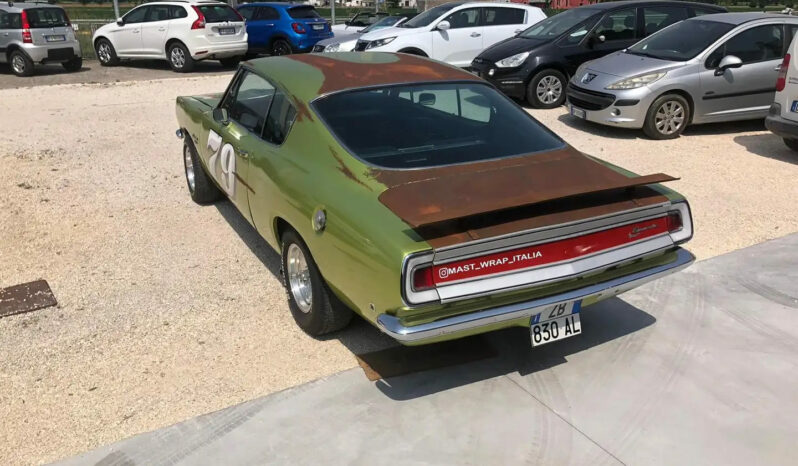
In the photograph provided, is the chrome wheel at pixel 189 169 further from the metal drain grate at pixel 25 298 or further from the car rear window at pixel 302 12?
the car rear window at pixel 302 12

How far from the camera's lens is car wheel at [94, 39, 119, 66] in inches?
665

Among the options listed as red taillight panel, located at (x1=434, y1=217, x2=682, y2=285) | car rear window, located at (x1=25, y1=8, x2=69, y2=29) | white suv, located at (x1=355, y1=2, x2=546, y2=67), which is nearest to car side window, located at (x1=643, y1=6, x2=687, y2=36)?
white suv, located at (x1=355, y1=2, x2=546, y2=67)

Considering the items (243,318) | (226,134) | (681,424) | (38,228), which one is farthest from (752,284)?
(38,228)

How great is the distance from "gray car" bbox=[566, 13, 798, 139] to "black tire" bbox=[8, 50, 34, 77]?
1197cm

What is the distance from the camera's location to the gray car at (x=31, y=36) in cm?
1476

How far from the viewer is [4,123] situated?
10203 millimetres

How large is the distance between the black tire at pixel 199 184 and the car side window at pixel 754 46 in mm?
6499

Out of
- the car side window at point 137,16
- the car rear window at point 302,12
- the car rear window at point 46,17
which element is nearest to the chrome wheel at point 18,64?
the car rear window at point 46,17

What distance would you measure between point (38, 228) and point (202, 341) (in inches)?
109

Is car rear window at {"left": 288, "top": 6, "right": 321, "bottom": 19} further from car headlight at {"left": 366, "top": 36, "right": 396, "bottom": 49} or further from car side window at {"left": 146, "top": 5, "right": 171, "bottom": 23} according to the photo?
car headlight at {"left": 366, "top": 36, "right": 396, "bottom": 49}

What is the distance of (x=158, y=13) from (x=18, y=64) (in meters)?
3.22

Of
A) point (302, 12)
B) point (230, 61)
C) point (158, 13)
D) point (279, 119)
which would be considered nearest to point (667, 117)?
point (279, 119)

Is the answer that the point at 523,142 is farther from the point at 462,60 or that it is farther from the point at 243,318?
the point at 462,60

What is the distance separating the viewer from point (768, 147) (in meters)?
8.84
